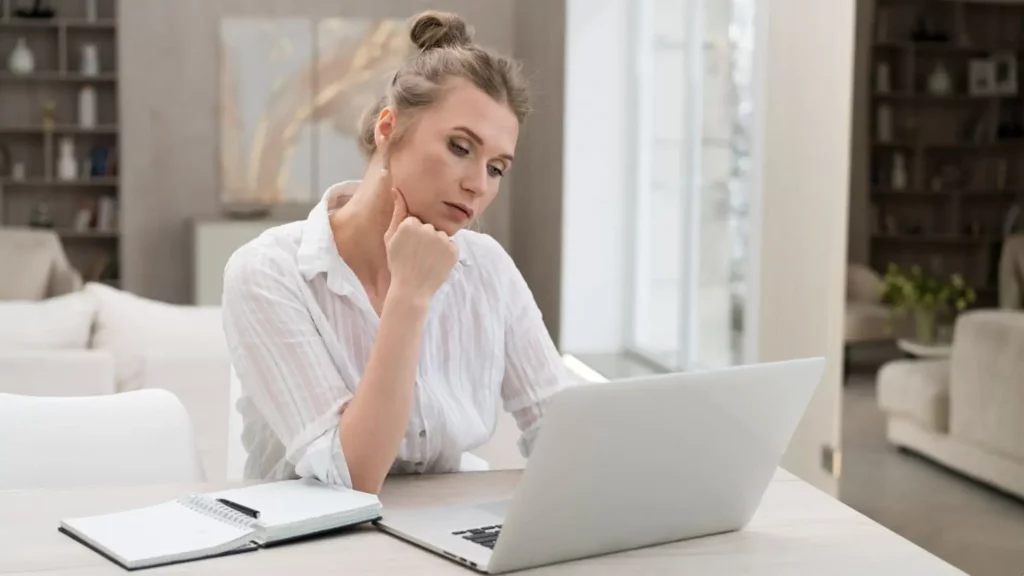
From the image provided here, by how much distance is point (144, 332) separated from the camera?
3559mm

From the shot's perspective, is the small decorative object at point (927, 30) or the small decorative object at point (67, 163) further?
the small decorative object at point (67, 163)

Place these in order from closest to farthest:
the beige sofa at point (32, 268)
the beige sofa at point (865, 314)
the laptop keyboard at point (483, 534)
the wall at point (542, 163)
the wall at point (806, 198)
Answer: the laptop keyboard at point (483, 534) < the beige sofa at point (865, 314) < the wall at point (806, 198) < the beige sofa at point (32, 268) < the wall at point (542, 163)

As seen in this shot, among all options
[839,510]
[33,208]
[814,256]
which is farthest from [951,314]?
[33,208]

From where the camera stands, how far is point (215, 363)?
3439mm

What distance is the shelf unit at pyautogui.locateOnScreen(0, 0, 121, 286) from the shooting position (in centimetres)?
846

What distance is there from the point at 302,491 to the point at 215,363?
76.2 inches

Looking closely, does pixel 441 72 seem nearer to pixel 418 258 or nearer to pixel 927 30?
pixel 418 258

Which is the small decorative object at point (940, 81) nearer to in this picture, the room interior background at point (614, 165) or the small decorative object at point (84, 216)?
the room interior background at point (614, 165)

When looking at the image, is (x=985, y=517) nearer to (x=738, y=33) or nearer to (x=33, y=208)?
(x=738, y=33)

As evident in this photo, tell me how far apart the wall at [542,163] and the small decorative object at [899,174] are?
151 inches

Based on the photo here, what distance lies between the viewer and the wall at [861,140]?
3.62m

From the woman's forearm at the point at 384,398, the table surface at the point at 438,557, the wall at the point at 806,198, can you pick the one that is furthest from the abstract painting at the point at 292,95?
the table surface at the point at 438,557

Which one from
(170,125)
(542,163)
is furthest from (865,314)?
(170,125)

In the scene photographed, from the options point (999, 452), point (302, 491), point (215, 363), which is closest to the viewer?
point (302, 491)
